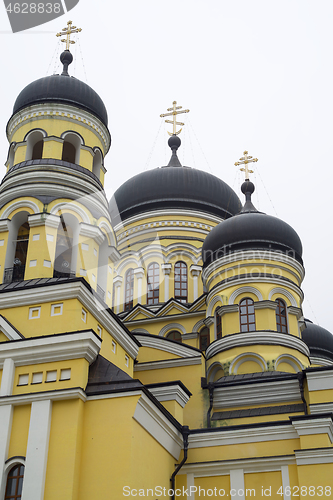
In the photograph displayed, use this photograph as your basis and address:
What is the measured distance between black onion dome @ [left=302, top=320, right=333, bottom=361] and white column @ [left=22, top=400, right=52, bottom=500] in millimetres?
11941

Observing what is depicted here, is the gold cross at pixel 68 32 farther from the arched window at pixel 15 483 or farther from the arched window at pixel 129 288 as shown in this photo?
the arched window at pixel 15 483

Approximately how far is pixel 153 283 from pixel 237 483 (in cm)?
832

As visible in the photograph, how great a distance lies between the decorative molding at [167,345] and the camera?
44.7ft

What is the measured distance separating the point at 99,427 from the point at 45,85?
25.0ft

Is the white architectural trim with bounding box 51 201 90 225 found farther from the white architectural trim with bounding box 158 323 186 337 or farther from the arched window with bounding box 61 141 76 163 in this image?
the white architectural trim with bounding box 158 323 186 337

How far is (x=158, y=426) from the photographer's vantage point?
32.1ft

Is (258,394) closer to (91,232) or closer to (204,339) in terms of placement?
(204,339)

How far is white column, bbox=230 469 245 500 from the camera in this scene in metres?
10.0

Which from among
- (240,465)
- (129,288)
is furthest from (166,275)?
(240,465)

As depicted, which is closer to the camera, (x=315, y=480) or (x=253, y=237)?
(x=315, y=480)

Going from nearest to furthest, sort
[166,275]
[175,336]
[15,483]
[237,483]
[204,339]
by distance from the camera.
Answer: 1. [15,483]
2. [237,483]
3. [204,339]
4. [175,336]
5. [166,275]

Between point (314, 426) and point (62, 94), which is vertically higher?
point (62, 94)

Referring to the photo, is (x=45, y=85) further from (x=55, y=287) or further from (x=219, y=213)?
(x=219, y=213)

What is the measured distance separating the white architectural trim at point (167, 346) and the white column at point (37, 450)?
5086 mm
